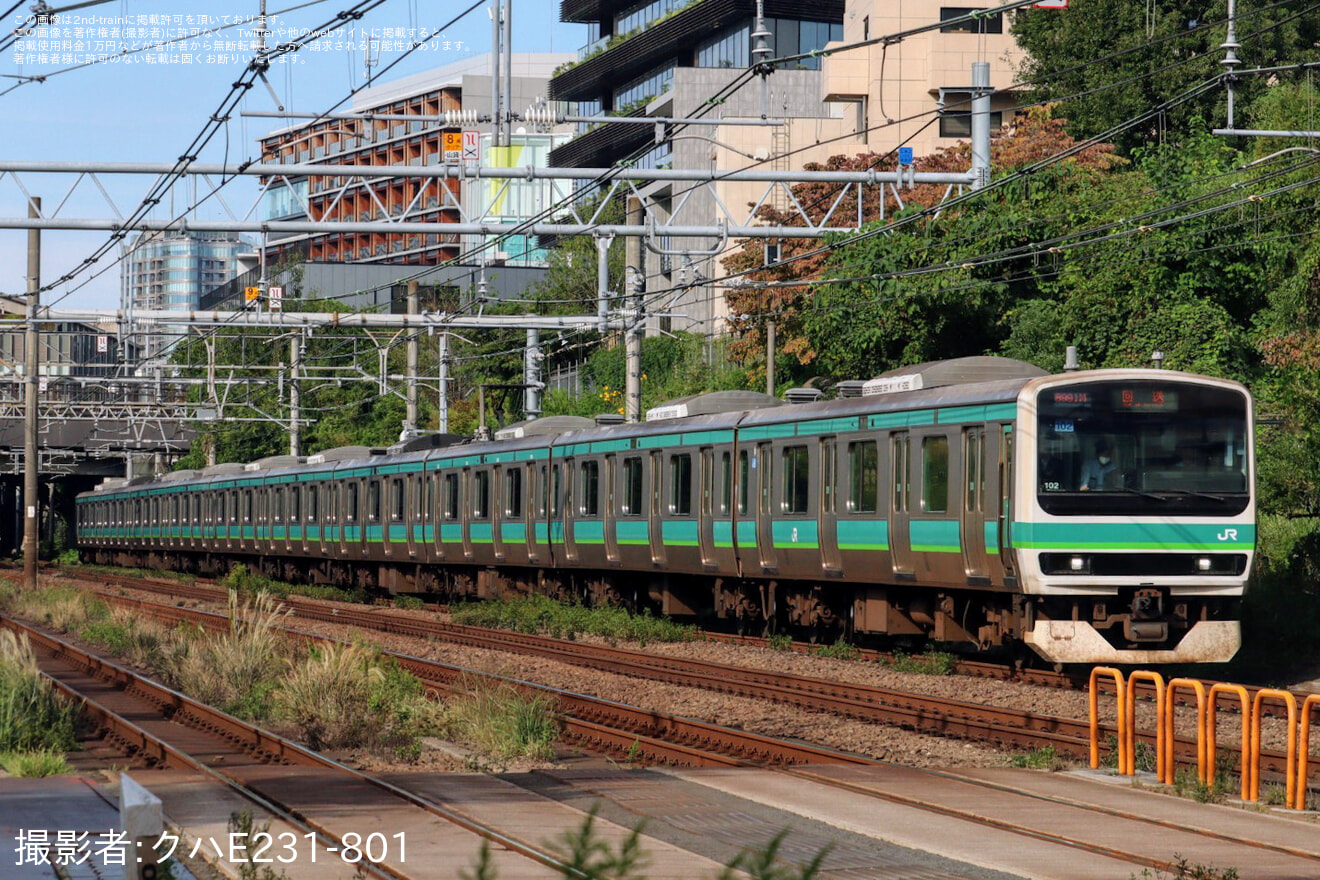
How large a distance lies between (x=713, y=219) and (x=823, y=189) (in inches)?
744

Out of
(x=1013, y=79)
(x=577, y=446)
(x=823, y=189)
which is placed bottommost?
(x=577, y=446)

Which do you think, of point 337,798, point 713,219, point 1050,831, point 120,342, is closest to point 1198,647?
point 1050,831

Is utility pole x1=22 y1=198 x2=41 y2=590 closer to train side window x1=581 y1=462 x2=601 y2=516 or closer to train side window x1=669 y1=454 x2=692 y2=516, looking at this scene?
train side window x1=581 y1=462 x2=601 y2=516

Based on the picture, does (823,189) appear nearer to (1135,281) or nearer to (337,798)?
(1135,281)

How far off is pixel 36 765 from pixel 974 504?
9.31 meters

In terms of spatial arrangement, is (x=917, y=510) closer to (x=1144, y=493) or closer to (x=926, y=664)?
(x=926, y=664)

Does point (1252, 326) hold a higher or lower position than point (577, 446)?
higher

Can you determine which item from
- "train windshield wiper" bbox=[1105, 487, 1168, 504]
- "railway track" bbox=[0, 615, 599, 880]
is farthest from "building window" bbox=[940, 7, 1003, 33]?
"railway track" bbox=[0, 615, 599, 880]

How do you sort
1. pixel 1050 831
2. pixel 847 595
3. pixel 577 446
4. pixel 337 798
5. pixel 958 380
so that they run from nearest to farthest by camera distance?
pixel 1050 831, pixel 337 798, pixel 958 380, pixel 847 595, pixel 577 446

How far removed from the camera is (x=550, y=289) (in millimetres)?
73500

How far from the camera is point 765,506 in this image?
74.2 ft

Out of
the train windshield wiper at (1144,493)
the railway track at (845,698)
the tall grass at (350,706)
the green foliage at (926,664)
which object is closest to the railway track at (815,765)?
the tall grass at (350,706)

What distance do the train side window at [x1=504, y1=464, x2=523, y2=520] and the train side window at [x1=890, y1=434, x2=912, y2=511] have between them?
1149 cm

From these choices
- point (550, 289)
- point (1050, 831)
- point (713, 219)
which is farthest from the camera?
point (550, 289)
